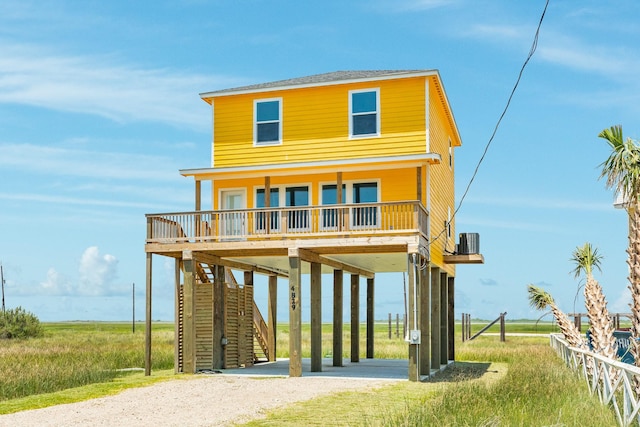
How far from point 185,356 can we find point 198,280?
3.55 meters

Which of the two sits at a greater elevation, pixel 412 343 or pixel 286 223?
pixel 286 223

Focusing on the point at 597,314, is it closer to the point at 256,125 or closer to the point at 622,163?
the point at 622,163

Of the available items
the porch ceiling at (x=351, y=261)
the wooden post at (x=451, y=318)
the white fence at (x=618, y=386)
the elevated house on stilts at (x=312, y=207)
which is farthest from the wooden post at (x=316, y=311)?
the wooden post at (x=451, y=318)

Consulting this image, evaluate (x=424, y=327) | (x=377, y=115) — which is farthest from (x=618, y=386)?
(x=377, y=115)

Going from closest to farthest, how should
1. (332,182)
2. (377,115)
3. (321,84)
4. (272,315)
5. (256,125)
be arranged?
1. (377,115)
2. (321,84)
3. (332,182)
4. (256,125)
5. (272,315)

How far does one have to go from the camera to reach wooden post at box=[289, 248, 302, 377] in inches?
941

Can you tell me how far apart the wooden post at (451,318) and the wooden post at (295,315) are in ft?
35.3

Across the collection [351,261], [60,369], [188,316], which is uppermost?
[351,261]

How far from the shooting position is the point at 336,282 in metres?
30.5

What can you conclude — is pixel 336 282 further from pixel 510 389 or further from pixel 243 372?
pixel 510 389

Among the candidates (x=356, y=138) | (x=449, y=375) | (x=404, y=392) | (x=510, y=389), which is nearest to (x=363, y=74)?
(x=356, y=138)

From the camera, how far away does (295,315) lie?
2422 centimetres

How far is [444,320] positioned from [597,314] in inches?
539

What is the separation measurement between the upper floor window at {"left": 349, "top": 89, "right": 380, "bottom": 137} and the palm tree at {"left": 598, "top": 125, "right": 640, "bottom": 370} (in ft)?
39.5
